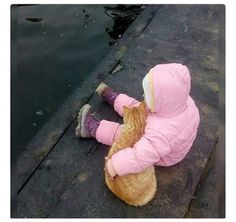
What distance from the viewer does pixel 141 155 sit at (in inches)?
114

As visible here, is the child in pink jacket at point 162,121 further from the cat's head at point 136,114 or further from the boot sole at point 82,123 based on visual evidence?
the boot sole at point 82,123

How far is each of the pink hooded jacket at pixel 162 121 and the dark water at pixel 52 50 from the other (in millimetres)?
1253

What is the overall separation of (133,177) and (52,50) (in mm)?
2146

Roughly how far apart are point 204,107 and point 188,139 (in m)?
0.82

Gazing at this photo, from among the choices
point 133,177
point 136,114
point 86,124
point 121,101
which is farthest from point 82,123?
point 133,177

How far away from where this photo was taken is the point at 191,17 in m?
4.91

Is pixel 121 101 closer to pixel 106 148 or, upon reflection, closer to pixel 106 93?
pixel 106 93

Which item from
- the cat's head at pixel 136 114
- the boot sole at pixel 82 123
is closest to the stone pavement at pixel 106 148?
the boot sole at pixel 82 123

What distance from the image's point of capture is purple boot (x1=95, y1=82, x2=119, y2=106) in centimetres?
373

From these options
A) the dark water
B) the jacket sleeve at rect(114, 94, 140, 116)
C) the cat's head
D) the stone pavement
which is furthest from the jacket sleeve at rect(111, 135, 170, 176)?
the dark water

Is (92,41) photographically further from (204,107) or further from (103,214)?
(103,214)

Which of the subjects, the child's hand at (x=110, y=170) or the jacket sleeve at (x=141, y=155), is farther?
the child's hand at (x=110, y=170)

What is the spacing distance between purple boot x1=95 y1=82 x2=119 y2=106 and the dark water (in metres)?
0.61

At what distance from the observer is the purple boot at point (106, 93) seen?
3.73 m
